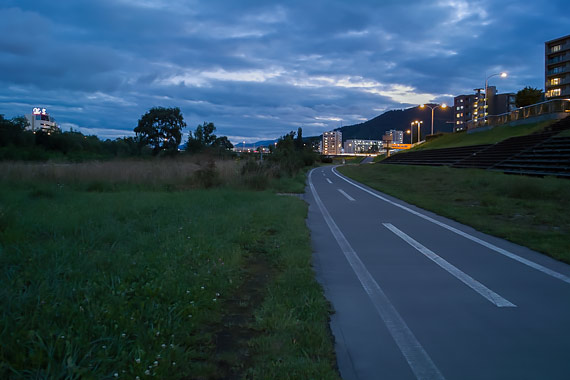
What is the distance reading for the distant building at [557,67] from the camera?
72938mm

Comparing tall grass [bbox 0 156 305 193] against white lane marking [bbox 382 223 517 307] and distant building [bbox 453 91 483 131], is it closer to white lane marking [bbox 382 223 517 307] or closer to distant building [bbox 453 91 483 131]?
white lane marking [bbox 382 223 517 307]

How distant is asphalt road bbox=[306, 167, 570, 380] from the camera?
3291 mm

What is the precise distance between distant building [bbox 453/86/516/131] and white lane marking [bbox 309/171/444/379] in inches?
4202

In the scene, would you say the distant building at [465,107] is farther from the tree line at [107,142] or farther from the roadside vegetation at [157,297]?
the roadside vegetation at [157,297]

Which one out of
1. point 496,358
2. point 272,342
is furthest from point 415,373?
point 272,342

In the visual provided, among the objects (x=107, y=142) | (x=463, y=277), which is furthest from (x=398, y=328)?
(x=107, y=142)

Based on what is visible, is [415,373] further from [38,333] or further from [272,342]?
[38,333]

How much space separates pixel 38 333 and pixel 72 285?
119cm

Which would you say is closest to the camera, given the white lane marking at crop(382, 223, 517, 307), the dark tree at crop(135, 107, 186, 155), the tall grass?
the white lane marking at crop(382, 223, 517, 307)

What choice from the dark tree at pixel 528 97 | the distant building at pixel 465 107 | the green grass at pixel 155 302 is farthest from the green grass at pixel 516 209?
the distant building at pixel 465 107

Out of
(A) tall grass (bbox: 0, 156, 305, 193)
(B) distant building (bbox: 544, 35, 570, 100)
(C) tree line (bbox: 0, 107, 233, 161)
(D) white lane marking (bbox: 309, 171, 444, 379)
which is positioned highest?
(B) distant building (bbox: 544, 35, 570, 100)

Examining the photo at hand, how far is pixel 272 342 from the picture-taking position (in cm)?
354

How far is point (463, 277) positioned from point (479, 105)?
437 ft

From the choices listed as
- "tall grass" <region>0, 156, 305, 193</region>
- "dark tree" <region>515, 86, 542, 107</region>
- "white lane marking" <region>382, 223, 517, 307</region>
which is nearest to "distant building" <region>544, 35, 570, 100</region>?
"dark tree" <region>515, 86, 542, 107</region>
